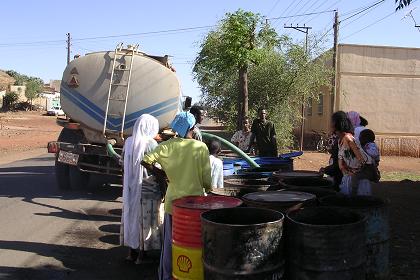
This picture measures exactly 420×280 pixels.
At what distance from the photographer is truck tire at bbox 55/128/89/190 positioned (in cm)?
1035

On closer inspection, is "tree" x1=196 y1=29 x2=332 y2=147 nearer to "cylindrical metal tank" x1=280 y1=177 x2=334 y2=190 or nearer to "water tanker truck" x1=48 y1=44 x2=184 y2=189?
"water tanker truck" x1=48 y1=44 x2=184 y2=189

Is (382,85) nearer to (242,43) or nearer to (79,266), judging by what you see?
(242,43)

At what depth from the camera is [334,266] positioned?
314cm

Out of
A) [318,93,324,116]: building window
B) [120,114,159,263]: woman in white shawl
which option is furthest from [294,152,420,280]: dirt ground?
[318,93,324,116]: building window

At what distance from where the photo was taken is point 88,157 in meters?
9.89

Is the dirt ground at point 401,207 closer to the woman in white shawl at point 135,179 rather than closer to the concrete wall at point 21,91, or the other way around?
the woman in white shawl at point 135,179

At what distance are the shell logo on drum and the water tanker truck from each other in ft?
18.4

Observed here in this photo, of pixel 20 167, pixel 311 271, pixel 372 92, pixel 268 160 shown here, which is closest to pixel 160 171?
pixel 311 271

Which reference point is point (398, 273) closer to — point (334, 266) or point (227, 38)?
point (334, 266)

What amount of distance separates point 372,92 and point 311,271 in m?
22.5

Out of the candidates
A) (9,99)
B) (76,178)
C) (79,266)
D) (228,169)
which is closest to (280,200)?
(79,266)

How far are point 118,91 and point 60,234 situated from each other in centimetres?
341

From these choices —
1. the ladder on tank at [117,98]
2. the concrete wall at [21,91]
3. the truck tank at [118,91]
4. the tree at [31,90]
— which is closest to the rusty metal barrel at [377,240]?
the truck tank at [118,91]

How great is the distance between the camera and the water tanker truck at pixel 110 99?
933 cm
